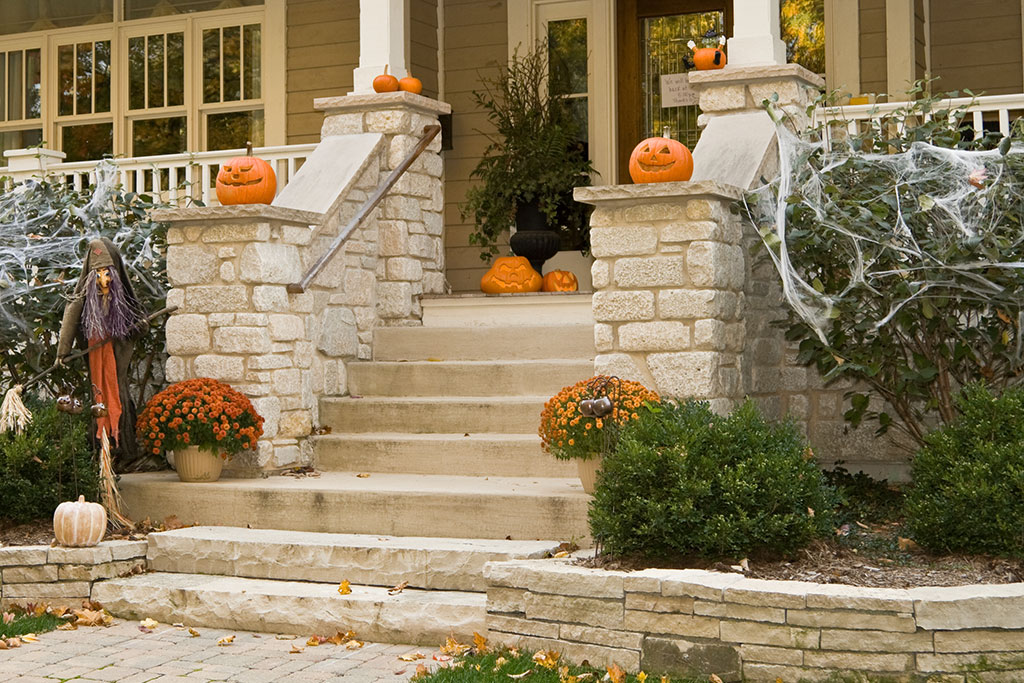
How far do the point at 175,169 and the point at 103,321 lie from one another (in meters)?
2.81

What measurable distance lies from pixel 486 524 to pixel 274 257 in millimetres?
2157

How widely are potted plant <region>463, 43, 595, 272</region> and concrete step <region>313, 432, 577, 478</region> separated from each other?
2874 millimetres

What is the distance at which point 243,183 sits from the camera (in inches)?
296

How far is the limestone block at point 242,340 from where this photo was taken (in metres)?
7.24

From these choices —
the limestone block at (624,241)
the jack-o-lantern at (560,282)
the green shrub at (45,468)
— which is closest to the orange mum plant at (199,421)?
the green shrub at (45,468)

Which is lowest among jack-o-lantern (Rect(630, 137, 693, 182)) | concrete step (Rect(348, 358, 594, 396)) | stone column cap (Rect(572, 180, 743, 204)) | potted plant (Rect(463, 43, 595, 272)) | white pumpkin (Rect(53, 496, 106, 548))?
white pumpkin (Rect(53, 496, 106, 548))

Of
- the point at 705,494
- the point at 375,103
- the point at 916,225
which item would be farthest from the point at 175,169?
the point at 705,494

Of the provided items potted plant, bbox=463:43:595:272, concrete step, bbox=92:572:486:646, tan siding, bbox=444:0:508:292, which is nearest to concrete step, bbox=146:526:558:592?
concrete step, bbox=92:572:486:646

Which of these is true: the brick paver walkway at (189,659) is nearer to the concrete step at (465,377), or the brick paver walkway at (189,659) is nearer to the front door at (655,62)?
the concrete step at (465,377)

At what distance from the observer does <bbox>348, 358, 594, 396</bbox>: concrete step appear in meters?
7.46

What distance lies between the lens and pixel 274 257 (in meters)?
7.36

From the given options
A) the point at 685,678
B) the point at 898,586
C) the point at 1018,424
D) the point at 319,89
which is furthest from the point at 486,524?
the point at 319,89

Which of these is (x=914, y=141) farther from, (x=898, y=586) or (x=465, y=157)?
(x=465, y=157)

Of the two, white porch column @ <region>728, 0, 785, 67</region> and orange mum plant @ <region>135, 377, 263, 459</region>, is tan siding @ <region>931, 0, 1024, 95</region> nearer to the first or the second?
white porch column @ <region>728, 0, 785, 67</region>
